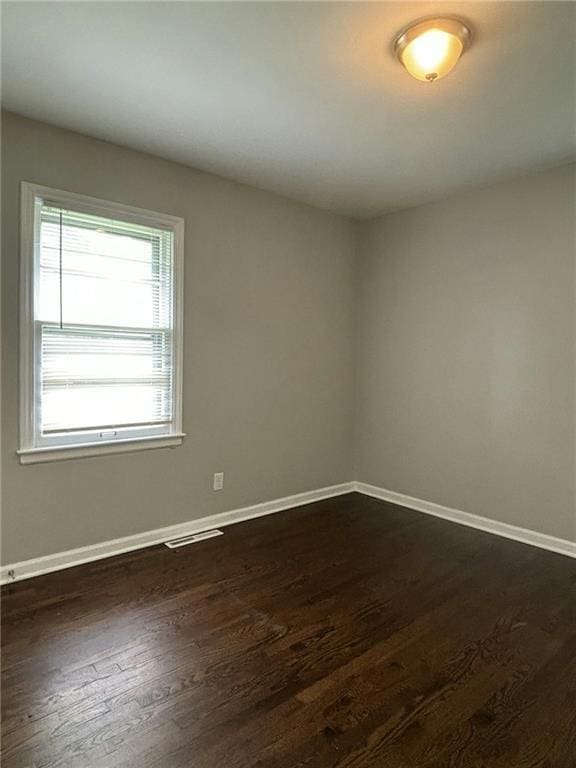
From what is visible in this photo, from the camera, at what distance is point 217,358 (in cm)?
346

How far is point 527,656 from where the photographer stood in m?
2.02

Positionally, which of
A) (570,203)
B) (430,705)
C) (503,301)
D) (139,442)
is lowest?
(430,705)

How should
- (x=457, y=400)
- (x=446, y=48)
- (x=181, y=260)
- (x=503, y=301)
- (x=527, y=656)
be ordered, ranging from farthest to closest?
(x=457, y=400) < (x=503, y=301) < (x=181, y=260) < (x=527, y=656) < (x=446, y=48)

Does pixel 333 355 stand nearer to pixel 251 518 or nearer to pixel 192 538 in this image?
pixel 251 518

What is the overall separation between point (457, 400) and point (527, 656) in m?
2.03

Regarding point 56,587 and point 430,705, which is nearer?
point 430,705

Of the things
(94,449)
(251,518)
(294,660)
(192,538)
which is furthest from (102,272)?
(294,660)

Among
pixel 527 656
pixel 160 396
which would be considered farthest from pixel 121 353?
pixel 527 656

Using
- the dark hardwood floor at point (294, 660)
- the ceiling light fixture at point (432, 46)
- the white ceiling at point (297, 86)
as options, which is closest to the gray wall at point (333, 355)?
the white ceiling at point (297, 86)

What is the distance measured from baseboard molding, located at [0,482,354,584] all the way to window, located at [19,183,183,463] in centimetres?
60

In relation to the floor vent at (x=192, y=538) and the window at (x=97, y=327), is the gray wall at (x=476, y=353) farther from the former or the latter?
the window at (x=97, y=327)

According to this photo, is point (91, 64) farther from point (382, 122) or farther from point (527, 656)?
point (527, 656)

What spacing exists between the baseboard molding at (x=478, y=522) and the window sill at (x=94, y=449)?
2.03 metres

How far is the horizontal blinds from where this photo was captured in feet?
8.87
